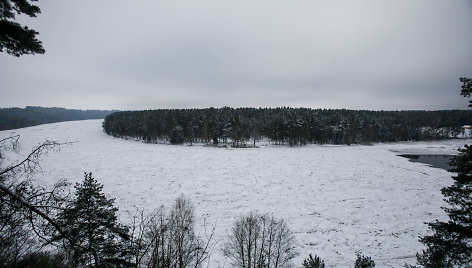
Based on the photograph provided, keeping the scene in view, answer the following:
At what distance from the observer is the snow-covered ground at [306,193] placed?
17297 mm

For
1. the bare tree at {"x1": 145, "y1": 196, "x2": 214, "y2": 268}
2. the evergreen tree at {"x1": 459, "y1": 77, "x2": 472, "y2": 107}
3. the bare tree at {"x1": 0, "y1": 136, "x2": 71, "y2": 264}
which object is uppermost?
the evergreen tree at {"x1": 459, "y1": 77, "x2": 472, "y2": 107}

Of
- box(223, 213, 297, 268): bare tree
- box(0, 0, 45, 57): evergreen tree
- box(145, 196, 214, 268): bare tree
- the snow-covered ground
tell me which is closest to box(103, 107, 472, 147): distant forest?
the snow-covered ground

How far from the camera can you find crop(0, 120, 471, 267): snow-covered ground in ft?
56.7

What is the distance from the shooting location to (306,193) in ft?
92.9

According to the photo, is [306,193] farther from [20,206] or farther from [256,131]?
[256,131]

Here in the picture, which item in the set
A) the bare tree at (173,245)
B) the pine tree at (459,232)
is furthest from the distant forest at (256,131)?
the pine tree at (459,232)

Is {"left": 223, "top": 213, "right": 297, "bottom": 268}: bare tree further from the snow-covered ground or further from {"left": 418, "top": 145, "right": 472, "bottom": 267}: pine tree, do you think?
{"left": 418, "top": 145, "right": 472, "bottom": 267}: pine tree

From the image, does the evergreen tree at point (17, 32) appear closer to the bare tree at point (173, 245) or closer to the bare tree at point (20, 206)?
the bare tree at point (20, 206)

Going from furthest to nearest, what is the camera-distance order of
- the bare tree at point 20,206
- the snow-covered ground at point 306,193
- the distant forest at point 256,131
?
the distant forest at point 256,131, the snow-covered ground at point 306,193, the bare tree at point 20,206

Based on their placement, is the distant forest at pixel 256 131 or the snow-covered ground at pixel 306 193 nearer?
the snow-covered ground at pixel 306 193

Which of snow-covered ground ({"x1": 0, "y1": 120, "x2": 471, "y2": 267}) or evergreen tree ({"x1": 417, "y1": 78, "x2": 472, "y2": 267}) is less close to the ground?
evergreen tree ({"x1": 417, "y1": 78, "x2": 472, "y2": 267})

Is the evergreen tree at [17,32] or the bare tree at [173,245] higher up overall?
the evergreen tree at [17,32]

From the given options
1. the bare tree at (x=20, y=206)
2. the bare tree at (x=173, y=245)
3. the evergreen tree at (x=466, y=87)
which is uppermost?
the evergreen tree at (x=466, y=87)

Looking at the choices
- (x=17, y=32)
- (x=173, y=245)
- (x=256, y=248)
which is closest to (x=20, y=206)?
(x=17, y=32)
